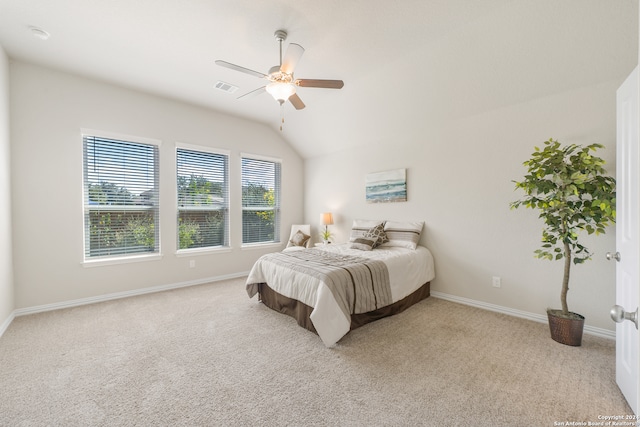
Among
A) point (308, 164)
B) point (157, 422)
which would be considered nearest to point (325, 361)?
point (157, 422)

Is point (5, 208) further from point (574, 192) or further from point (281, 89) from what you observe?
point (574, 192)

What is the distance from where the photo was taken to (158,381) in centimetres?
192

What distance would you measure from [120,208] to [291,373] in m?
3.46

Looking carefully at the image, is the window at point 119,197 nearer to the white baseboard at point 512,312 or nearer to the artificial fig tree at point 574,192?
the white baseboard at point 512,312

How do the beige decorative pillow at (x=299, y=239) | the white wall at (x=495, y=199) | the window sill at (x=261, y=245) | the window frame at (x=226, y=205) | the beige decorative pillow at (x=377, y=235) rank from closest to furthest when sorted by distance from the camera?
the white wall at (x=495, y=199), the beige decorative pillow at (x=377, y=235), the window frame at (x=226, y=205), the window sill at (x=261, y=245), the beige decorative pillow at (x=299, y=239)

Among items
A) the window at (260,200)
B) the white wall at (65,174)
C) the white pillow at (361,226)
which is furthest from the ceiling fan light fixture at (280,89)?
the window at (260,200)

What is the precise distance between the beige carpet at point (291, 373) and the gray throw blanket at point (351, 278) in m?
0.30

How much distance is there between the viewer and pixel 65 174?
11.0 ft

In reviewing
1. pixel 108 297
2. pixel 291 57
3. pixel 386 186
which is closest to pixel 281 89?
pixel 291 57

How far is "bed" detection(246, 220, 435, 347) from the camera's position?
2.48m

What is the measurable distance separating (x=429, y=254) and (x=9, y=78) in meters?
5.63

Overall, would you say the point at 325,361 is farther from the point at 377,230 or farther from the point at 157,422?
the point at 377,230

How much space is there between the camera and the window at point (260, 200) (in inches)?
201

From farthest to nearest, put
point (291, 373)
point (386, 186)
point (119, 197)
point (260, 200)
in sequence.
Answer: point (260, 200) < point (386, 186) < point (119, 197) < point (291, 373)
